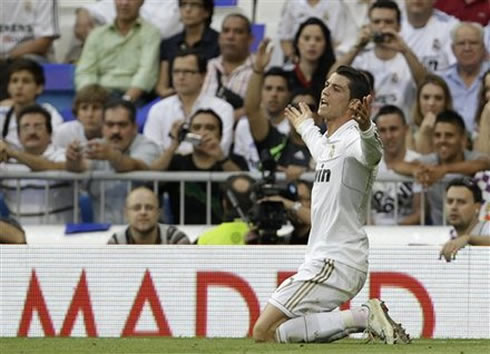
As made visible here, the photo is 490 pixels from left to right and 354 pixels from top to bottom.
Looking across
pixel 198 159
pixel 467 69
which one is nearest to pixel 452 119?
pixel 467 69

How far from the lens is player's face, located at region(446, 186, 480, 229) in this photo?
12.1m

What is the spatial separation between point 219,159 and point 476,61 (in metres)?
2.72

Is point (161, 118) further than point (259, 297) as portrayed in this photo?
Yes

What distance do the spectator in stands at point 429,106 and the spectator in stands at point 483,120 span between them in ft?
0.97

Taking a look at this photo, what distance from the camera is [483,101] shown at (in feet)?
43.8

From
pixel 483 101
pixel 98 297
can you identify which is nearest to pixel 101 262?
pixel 98 297

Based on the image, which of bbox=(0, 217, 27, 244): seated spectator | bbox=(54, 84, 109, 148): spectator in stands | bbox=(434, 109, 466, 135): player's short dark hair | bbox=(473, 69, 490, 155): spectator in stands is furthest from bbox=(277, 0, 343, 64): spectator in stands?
bbox=(0, 217, 27, 244): seated spectator

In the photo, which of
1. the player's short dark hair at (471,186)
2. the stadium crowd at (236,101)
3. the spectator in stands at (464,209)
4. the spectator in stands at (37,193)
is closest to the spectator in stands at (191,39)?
the stadium crowd at (236,101)

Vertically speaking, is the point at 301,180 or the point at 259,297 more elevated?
the point at 301,180

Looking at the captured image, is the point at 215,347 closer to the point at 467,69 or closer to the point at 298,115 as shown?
the point at 298,115

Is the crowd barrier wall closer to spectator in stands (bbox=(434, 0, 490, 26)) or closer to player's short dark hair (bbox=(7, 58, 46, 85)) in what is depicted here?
player's short dark hair (bbox=(7, 58, 46, 85))

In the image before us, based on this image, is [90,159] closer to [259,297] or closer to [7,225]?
[7,225]

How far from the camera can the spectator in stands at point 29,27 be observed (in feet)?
51.5

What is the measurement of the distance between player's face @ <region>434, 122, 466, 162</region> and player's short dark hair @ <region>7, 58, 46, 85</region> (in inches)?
167
